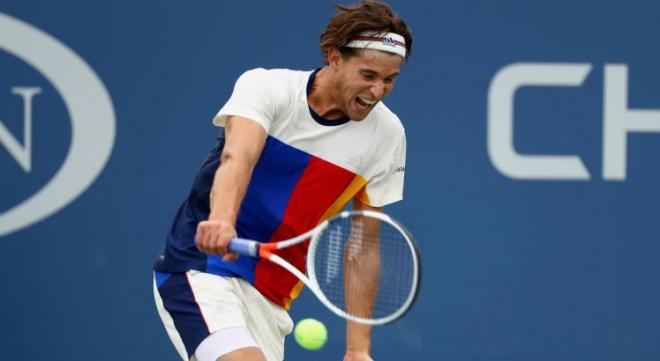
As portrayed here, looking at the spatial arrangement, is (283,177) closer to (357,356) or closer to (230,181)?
(230,181)

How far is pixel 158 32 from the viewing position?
17.8 feet

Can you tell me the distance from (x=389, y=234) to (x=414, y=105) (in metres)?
2.04

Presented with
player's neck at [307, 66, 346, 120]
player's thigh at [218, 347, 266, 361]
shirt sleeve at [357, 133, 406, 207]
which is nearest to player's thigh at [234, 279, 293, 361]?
player's thigh at [218, 347, 266, 361]

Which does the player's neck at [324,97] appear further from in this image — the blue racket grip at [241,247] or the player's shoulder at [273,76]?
the blue racket grip at [241,247]

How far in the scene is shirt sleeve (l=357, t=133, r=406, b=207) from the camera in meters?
3.68

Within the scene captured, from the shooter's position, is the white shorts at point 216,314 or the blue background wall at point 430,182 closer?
the white shorts at point 216,314

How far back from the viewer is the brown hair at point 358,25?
3439 millimetres

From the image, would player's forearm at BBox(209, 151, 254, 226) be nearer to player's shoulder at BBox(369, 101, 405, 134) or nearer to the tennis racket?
the tennis racket

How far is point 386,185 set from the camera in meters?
3.69

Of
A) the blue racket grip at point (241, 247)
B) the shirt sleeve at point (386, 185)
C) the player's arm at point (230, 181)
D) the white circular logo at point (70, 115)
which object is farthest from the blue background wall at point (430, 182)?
the blue racket grip at point (241, 247)

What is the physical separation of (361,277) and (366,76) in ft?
1.91

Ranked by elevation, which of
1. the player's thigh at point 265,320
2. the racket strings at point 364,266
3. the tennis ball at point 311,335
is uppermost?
the racket strings at point 364,266

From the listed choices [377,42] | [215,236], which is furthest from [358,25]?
[215,236]

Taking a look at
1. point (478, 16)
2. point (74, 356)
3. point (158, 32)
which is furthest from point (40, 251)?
point (478, 16)
